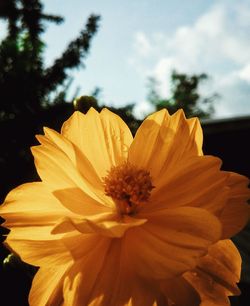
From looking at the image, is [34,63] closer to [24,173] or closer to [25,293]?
[24,173]

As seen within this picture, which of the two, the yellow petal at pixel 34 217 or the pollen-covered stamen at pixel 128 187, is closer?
the yellow petal at pixel 34 217

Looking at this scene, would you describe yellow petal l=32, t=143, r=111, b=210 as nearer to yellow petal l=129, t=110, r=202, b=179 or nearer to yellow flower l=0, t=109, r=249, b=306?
yellow flower l=0, t=109, r=249, b=306

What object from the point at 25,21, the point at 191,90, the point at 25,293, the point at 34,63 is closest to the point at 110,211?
the point at 25,293

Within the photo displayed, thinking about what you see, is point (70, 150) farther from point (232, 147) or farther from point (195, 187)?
point (232, 147)

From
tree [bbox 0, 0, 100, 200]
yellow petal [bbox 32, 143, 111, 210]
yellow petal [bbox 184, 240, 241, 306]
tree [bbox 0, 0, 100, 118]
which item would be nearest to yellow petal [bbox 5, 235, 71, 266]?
yellow petal [bbox 32, 143, 111, 210]

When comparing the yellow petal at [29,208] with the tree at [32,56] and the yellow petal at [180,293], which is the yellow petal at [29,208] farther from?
the tree at [32,56]

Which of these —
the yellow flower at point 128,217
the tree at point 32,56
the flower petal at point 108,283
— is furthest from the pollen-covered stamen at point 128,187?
the tree at point 32,56

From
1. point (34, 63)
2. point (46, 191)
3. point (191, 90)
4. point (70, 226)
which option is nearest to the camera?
point (70, 226)

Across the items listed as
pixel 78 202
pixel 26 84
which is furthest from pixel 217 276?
pixel 26 84

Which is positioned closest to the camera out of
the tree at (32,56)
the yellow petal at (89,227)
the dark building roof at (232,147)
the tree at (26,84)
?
the yellow petal at (89,227)
